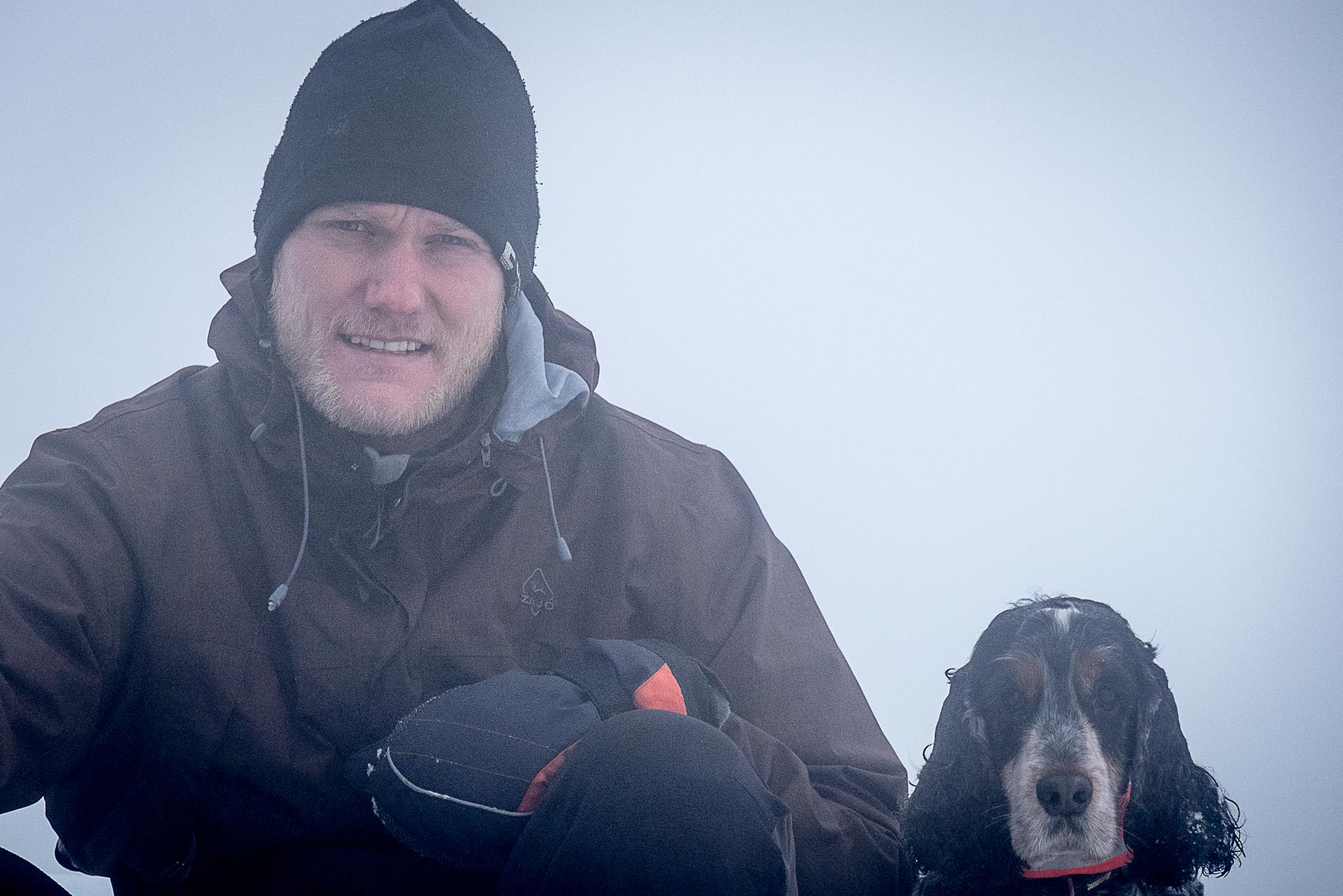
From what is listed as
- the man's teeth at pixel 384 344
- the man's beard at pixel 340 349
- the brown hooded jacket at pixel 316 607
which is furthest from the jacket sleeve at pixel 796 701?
the man's teeth at pixel 384 344

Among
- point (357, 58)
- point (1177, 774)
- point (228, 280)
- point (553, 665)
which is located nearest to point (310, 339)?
point (228, 280)

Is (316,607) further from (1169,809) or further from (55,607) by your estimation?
(1169,809)

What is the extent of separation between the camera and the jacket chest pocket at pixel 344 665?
209 cm

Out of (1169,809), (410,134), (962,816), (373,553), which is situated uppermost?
(410,134)

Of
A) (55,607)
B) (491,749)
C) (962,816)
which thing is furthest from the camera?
(962,816)

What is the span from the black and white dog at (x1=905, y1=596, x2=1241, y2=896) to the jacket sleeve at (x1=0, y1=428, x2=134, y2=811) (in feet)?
6.30

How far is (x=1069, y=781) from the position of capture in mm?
2107

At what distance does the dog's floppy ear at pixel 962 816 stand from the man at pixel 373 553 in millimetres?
96

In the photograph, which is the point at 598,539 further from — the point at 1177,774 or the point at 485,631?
the point at 1177,774

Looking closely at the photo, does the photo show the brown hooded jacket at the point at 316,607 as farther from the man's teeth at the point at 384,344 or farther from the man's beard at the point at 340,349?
the man's teeth at the point at 384,344

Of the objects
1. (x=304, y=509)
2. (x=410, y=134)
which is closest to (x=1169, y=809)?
(x=304, y=509)

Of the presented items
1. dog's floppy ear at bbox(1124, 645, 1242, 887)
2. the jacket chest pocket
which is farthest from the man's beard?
dog's floppy ear at bbox(1124, 645, 1242, 887)

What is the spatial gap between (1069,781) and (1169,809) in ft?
1.32

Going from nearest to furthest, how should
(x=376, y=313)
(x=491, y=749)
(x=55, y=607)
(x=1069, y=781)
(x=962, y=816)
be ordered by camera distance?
(x=491, y=749)
(x=55, y=607)
(x=1069, y=781)
(x=376, y=313)
(x=962, y=816)
